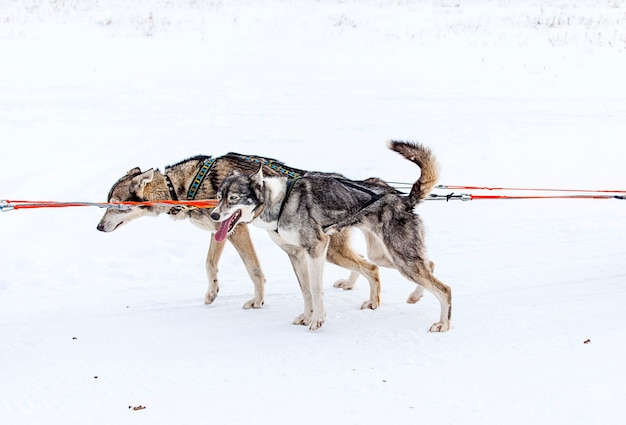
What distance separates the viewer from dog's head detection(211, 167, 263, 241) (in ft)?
16.2

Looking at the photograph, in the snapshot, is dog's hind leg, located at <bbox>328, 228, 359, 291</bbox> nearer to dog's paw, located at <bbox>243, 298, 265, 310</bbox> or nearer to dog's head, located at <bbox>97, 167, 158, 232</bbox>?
dog's paw, located at <bbox>243, 298, 265, 310</bbox>

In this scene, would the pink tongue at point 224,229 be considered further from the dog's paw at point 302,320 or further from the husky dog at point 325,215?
the dog's paw at point 302,320

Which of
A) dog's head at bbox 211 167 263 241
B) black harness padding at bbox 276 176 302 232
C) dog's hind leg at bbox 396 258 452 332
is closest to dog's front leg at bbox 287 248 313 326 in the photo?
black harness padding at bbox 276 176 302 232

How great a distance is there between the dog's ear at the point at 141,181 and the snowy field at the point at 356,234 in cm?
86

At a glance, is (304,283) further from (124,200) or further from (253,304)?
(124,200)

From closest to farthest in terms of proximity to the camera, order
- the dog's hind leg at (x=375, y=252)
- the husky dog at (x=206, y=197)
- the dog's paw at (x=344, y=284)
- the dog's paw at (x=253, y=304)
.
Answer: the dog's hind leg at (x=375, y=252)
the husky dog at (x=206, y=197)
the dog's paw at (x=253, y=304)
the dog's paw at (x=344, y=284)

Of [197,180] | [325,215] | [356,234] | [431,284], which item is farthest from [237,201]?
[356,234]

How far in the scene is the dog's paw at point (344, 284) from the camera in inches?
234

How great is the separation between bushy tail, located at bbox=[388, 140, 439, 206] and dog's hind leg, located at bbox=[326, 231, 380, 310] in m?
0.75

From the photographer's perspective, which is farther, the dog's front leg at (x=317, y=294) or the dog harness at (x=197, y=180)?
the dog harness at (x=197, y=180)

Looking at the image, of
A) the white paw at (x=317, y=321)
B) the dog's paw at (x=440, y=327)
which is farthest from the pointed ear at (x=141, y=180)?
the dog's paw at (x=440, y=327)

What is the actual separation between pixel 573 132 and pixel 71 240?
6.31 m

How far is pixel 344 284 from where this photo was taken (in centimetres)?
596

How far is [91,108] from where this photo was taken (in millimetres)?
10812
